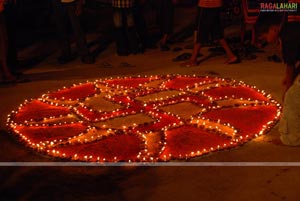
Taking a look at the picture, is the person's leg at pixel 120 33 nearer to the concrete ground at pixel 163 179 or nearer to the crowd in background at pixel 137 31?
the crowd in background at pixel 137 31

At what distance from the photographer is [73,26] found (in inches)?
384

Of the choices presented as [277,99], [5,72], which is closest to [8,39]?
[5,72]

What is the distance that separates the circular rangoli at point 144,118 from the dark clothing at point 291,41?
30.9 inches

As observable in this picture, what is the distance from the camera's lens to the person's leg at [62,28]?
383 inches

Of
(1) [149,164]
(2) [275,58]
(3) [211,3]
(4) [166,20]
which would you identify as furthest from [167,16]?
(1) [149,164]

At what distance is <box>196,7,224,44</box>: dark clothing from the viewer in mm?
8711

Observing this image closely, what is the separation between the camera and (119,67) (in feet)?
30.8

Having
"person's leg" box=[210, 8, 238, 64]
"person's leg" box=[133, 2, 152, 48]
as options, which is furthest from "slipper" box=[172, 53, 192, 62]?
"person's leg" box=[133, 2, 152, 48]

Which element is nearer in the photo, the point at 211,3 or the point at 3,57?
the point at 3,57

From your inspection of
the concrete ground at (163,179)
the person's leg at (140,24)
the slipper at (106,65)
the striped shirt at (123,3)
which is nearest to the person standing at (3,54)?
the slipper at (106,65)

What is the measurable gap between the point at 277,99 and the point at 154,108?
177 cm

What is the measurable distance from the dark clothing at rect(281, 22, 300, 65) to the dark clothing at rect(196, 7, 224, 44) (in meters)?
2.67

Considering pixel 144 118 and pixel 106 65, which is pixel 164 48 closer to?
pixel 106 65

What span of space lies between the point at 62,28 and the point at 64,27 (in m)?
0.05
